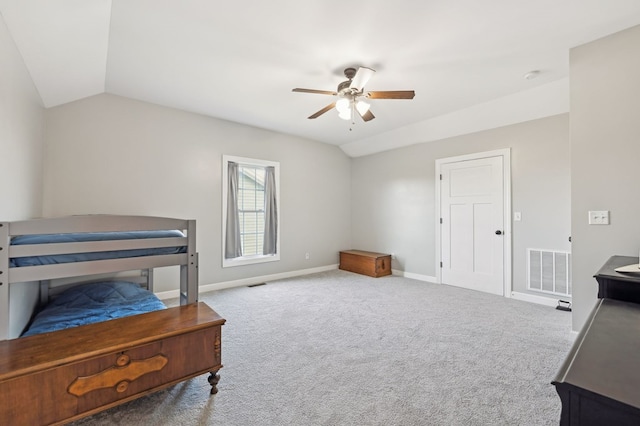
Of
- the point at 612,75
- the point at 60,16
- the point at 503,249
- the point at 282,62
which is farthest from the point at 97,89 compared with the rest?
the point at 503,249

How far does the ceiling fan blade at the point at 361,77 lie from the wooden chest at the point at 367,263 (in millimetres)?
3153

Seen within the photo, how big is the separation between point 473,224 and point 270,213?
3.25 m

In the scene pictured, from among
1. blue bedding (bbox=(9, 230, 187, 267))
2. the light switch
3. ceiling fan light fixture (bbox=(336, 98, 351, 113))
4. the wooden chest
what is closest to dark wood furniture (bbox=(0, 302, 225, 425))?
blue bedding (bbox=(9, 230, 187, 267))

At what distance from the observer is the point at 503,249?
13.4ft

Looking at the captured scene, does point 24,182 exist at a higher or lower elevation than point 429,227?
higher

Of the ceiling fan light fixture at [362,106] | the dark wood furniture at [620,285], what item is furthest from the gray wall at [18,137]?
the dark wood furniture at [620,285]

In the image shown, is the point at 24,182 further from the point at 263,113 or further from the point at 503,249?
the point at 503,249

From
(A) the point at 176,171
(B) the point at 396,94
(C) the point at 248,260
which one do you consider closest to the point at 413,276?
(C) the point at 248,260

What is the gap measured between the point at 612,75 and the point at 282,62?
285 cm

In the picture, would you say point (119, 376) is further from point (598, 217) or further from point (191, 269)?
point (598, 217)

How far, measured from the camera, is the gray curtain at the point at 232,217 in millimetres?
4582

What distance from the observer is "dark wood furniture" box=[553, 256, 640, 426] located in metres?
0.69

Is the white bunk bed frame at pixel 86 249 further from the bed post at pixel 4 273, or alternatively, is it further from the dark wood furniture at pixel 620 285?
the dark wood furniture at pixel 620 285

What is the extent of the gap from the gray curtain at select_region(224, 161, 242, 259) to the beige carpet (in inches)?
35.7
